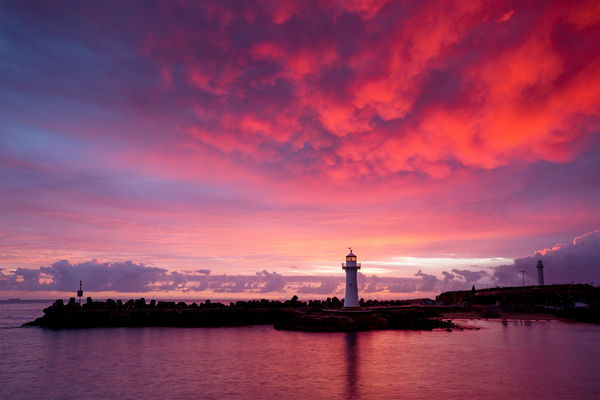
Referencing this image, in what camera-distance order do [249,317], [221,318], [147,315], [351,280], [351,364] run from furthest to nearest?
[249,317], [221,318], [147,315], [351,280], [351,364]

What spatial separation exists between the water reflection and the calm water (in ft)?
0.32

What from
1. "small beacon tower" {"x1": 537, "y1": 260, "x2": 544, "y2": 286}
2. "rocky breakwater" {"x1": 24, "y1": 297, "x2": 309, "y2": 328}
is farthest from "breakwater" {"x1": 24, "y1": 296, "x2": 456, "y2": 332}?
"small beacon tower" {"x1": 537, "y1": 260, "x2": 544, "y2": 286}

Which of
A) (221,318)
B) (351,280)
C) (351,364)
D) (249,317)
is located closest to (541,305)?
(351,280)

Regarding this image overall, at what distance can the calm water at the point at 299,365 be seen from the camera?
28.0 meters

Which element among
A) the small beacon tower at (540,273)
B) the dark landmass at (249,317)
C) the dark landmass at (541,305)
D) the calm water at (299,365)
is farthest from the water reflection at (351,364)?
the small beacon tower at (540,273)

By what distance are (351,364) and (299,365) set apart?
483 cm

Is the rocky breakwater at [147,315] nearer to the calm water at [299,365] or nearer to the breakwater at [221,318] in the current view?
the breakwater at [221,318]

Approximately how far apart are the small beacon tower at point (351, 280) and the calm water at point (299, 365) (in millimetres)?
6284

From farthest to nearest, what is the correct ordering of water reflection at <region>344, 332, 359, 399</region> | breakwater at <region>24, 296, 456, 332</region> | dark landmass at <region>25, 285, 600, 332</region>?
1. dark landmass at <region>25, 285, 600, 332</region>
2. breakwater at <region>24, 296, 456, 332</region>
3. water reflection at <region>344, 332, 359, 399</region>

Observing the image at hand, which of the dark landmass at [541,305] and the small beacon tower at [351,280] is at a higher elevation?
the small beacon tower at [351,280]

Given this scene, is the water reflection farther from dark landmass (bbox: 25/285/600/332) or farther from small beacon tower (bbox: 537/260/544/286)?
small beacon tower (bbox: 537/260/544/286)

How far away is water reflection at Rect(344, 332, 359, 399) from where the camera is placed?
92.5 ft

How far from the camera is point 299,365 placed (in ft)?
116

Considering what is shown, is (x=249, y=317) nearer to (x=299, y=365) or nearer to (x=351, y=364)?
(x=299, y=365)
